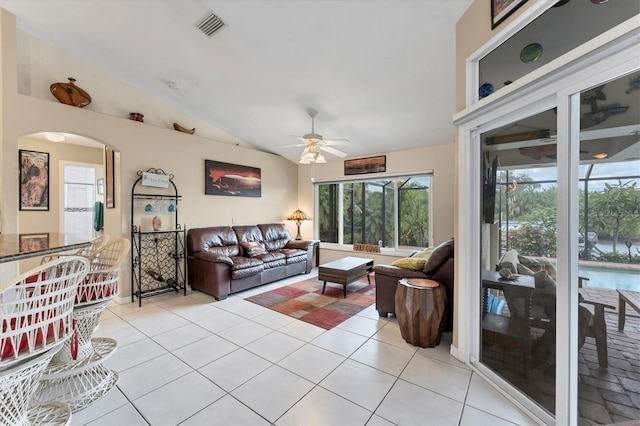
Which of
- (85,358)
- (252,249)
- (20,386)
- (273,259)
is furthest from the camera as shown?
(252,249)

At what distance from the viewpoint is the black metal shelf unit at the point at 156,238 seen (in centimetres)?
413

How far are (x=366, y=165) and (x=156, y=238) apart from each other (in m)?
4.29

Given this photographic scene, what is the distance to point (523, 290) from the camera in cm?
201

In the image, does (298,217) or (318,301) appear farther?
(298,217)

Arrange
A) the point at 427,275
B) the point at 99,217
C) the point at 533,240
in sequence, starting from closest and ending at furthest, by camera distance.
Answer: the point at 533,240, the point at 427,275, the point at 99,217

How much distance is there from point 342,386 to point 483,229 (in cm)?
175

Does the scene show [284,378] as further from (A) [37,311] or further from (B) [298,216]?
(B) [298,216]

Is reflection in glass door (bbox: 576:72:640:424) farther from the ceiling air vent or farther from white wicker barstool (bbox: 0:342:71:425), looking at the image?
the ceiling air vent

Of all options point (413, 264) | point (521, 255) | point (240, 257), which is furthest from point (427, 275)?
point (240, 257)

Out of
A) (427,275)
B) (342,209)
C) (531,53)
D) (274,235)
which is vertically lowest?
(427,275)

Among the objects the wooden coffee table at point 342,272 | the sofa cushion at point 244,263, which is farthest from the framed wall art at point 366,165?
the sofa cushion at point 244,263

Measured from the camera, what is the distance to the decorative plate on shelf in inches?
69.2

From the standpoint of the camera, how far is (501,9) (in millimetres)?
1917

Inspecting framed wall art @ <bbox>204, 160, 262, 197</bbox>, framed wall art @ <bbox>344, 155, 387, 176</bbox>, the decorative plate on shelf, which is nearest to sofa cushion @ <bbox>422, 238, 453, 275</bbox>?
the decorative plate on shelf
